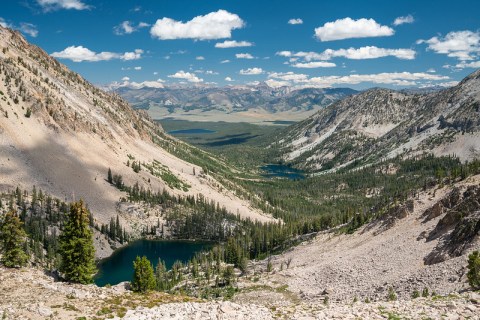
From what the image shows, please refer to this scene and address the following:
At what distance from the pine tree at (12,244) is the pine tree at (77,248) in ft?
21.7

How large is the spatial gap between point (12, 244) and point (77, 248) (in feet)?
33.3

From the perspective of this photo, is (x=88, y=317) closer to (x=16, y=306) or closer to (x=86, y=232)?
(x=16, y=306)

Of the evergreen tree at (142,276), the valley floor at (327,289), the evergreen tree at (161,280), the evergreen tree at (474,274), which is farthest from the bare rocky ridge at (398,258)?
the evergreen tree at (142,276)

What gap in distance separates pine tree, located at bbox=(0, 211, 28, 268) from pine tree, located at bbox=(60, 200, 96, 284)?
6.62m

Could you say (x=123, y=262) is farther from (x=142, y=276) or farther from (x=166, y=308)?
(x=166, y=308)

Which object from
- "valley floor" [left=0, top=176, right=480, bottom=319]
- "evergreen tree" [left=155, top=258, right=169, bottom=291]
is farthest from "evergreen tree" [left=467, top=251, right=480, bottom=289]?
"evergreen tree" [left=155, top=258, right=169, bottom=291]

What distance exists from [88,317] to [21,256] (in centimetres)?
2666

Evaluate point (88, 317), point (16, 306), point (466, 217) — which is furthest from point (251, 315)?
point (466, 217)

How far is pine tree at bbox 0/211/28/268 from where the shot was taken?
58.6 m

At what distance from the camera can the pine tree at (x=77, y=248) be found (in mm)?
64875

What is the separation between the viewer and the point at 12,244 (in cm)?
5994

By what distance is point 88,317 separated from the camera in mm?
40375

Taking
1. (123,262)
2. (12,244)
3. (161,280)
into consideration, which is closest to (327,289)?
(12,244)

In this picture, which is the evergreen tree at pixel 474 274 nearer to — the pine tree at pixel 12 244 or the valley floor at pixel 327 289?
the valley floor at pixel 327 289
